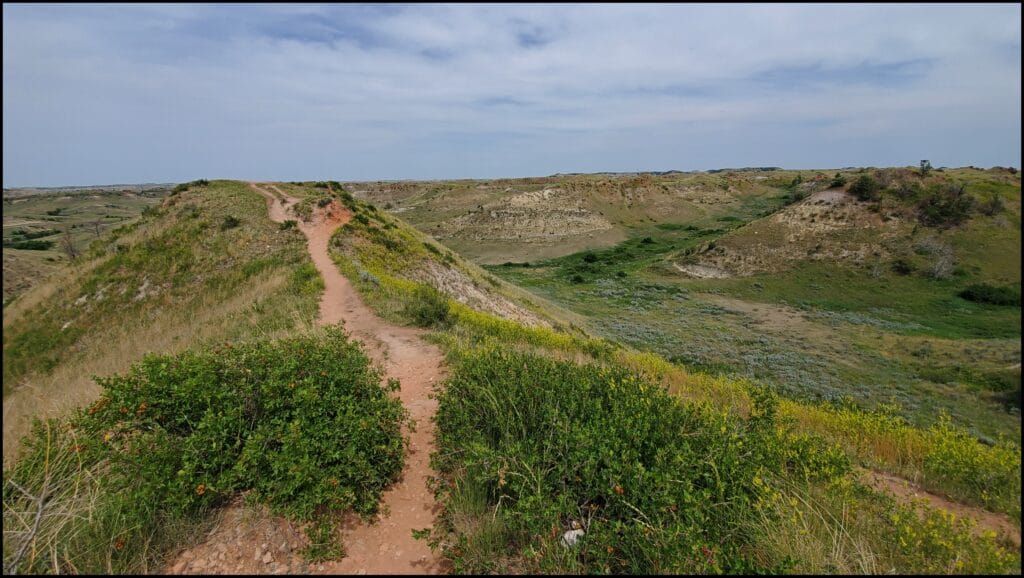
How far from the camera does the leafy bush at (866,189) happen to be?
35.1 meters

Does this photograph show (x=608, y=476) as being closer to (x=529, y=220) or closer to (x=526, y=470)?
(x=526, y=470)

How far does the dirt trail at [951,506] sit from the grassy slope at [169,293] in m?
9.95

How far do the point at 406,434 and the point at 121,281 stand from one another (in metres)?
19.7

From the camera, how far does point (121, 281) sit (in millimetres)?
17625

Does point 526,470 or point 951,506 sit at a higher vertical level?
point 526,470

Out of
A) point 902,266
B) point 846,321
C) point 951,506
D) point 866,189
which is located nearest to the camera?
point 951,506

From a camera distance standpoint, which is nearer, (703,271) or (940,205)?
(940,205)

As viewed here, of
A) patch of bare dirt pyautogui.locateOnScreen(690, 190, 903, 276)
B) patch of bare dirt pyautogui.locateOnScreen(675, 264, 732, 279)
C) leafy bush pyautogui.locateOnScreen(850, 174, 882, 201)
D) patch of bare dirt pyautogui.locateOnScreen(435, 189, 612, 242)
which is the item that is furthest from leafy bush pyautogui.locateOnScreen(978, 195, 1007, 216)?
patch of bare dirt pyautogui.locateOnScreen(435, 189, 612, 242)

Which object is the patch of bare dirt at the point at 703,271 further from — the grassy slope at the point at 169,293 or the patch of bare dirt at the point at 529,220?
the grassy slope at the point at 169,293

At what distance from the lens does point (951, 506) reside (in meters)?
3.94

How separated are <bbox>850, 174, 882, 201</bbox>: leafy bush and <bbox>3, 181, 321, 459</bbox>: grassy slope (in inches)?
1692

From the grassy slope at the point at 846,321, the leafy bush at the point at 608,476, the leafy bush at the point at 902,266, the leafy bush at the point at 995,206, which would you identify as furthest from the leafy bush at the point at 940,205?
the leafy bush at the point at 608,476

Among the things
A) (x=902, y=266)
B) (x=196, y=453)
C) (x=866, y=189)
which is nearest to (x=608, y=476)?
(x=196, y=453)

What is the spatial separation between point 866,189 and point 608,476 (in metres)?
44.9
